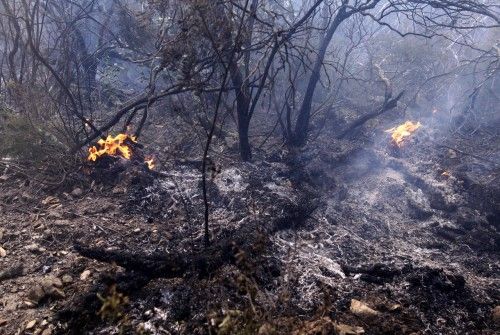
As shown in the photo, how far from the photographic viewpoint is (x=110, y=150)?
5012 millimetres

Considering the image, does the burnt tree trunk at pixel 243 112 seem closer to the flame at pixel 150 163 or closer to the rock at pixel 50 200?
the flame at pixel 150 163

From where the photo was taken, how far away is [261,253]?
2.24 meters

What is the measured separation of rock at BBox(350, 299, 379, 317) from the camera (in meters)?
2.59

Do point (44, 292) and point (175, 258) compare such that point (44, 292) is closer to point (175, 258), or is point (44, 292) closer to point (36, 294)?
point (36, 294)

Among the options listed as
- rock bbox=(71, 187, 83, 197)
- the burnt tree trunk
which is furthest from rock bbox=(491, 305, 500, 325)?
rock bbox=(71, 187, 83, 197)

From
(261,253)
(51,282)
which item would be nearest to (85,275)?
(51,282)

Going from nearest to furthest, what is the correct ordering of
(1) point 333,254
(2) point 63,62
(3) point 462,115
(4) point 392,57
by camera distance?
(1) point 333,254
(2) point 63,62
(3) point 462,115
(4) point 392,57

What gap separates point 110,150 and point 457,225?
210 inches

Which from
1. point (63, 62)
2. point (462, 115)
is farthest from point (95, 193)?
point (462, 115)

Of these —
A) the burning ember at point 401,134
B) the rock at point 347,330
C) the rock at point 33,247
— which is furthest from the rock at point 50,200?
the burning ember at point 401,134

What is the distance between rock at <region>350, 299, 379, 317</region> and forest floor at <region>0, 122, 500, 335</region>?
0.06 ft

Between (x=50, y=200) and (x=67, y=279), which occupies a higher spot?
(x=50, y=200)

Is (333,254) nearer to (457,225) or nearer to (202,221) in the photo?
(202,221)

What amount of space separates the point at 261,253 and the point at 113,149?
365 centimetres
